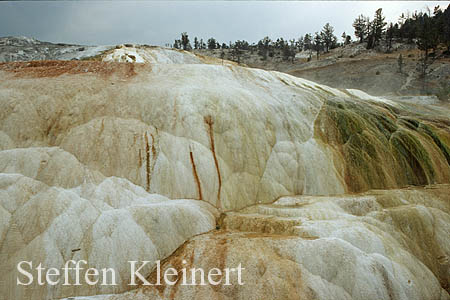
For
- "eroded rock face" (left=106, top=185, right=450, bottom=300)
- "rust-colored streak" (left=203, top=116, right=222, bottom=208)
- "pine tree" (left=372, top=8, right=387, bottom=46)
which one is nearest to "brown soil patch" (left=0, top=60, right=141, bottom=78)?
"rust-colored streak" (left=203, top=116, right=222, bottom=208)

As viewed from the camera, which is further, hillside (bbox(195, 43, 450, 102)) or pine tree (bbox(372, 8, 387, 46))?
pine tree (bbox(372, 8, 387, 46))

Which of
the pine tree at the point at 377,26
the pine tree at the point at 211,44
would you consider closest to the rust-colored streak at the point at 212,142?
the pine tree at the point at 377,26

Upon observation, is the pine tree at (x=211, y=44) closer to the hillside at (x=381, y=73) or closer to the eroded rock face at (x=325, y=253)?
the hillside at (x=381, y=73)

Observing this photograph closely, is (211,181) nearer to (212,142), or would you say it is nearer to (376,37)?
(212,142)

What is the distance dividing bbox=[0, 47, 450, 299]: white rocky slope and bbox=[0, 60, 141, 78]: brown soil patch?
101 millimetres

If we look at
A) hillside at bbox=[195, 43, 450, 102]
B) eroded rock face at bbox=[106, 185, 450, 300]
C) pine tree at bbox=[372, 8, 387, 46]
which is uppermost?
pine tree at bbox=[372, 8, 387, 46]

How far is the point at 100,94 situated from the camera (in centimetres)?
898

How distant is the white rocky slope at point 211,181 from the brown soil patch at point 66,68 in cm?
10

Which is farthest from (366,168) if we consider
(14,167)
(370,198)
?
(14,167)

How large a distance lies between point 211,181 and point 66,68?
7.97 meters

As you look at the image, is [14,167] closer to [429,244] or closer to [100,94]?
[100,94]

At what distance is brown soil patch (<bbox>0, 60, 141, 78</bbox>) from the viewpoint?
1016cm

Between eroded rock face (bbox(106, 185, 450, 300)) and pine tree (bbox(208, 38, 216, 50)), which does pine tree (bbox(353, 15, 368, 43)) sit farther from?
eroded rock face (bbox(106, 185, 450, 300))

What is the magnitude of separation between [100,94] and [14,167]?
349cm
